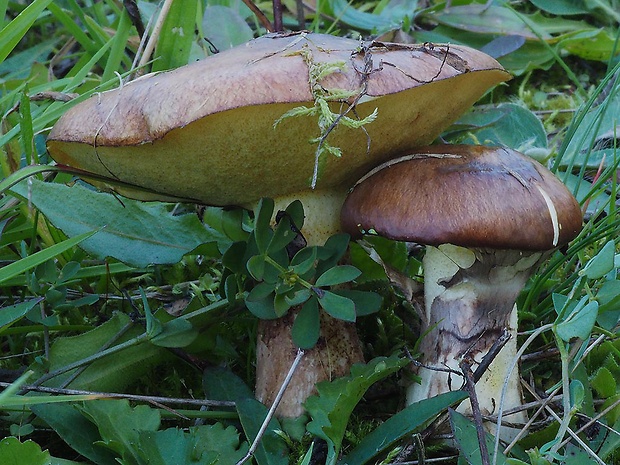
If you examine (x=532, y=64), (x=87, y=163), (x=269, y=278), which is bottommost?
(x=532, y=64)

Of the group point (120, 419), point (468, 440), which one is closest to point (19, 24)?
point (120, 419)

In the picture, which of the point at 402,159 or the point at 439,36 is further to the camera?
the point at 439,36

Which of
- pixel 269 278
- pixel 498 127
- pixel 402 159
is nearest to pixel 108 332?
pixel 269 278

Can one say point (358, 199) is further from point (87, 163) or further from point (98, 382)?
point (98, 382)

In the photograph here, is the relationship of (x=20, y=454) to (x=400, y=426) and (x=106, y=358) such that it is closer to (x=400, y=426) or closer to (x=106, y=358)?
(x=106, y=358)

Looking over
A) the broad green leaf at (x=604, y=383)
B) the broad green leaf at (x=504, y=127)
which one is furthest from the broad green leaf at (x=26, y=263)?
the broad green leaf at (x=504, y=127)

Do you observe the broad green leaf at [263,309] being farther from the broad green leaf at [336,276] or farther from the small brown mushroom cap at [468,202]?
the small brown mushroom cap at [468,202]

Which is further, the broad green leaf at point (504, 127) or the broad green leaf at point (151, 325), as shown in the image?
the broad green leaf at point (504, 127)
